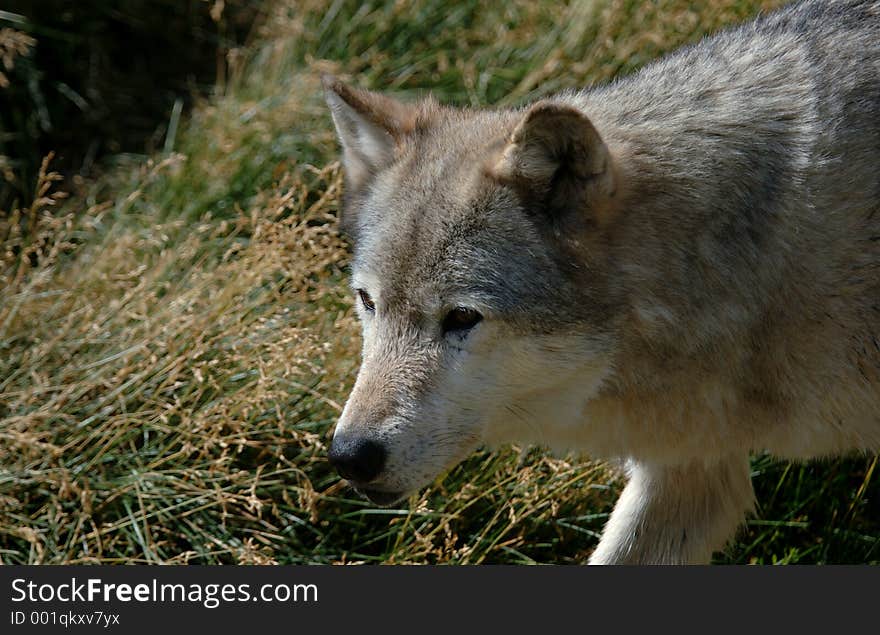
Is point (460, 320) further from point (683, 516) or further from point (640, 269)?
point (683, 516)

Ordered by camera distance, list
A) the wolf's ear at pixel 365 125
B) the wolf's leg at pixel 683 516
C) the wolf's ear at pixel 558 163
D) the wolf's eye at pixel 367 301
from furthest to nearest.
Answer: the wolf's leg at pixel 683 516 → the wolf's ear at pixel 365 125 → the wolf's eye at pixel 367 301 → the wolf's ear at pixel 558 163

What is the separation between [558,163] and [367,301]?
789 millimetres

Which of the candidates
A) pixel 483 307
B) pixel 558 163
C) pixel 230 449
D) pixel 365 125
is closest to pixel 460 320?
pixel 483 307

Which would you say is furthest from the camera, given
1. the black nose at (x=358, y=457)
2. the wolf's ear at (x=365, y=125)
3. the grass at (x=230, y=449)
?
the grass at (x=230, y=449)

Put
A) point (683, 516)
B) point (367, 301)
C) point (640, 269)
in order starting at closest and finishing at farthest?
point (640, 269) < point (367, 301) < point (683, 516)

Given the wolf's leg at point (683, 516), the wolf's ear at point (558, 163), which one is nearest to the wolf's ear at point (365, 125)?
the wolf's ear at point (558, 163)

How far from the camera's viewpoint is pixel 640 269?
3.35 m

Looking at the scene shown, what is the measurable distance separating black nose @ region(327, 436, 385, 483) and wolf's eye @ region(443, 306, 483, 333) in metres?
0.42

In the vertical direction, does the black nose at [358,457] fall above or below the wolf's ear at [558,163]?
below

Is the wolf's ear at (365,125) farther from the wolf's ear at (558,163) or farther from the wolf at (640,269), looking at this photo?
the wolf's ear at (558,163)

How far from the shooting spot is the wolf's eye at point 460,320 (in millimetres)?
3279

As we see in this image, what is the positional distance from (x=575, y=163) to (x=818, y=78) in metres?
0.94

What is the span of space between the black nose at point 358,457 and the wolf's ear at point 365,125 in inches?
39.9

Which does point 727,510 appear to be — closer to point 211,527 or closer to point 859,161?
point 859,161
